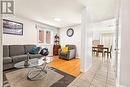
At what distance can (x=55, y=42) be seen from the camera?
6.75 metres

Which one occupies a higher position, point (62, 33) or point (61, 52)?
point (62, 33)

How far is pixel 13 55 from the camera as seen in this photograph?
3705 millimetres

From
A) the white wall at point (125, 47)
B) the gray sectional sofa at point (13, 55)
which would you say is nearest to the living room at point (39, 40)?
the gray sectional sofa at point (13, 55)

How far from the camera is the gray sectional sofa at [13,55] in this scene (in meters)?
3.12

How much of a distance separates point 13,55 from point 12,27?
1.19m

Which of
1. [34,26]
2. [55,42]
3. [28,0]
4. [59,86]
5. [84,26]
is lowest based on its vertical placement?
[59,86]

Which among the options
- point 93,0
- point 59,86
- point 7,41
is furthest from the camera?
point 7,41

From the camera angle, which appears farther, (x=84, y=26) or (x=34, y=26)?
(x=34, y=26)

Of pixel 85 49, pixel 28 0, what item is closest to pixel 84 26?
pixel 85 49

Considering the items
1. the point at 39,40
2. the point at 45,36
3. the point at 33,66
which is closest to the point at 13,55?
the point at 33,66

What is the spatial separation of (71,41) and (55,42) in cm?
119

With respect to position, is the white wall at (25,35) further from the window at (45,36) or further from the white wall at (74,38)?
the white wall at (74,38)

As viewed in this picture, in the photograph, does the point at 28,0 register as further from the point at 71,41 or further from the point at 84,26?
the point at 71,41

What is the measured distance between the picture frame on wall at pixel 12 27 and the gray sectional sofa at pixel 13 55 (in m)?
0.65
